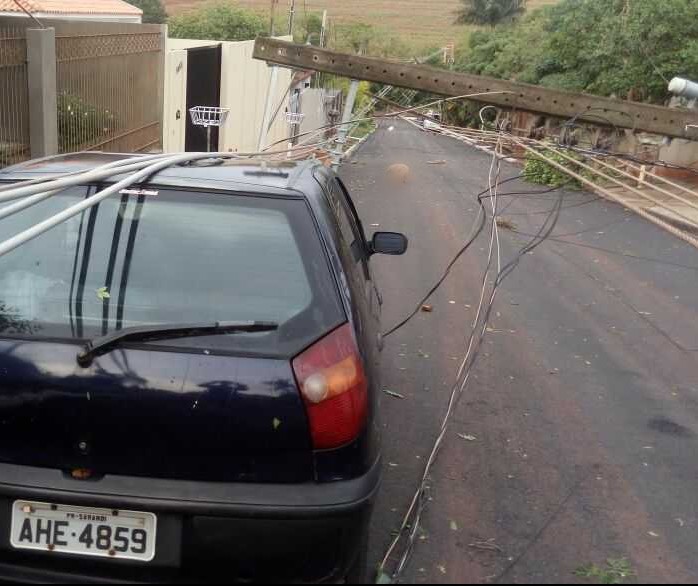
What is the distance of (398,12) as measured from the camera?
69.5 m

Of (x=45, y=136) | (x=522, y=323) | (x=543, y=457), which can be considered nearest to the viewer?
(x=543, y=457)

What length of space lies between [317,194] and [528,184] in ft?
68.3

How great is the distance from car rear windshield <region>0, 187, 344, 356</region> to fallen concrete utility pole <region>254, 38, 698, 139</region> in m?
3.26

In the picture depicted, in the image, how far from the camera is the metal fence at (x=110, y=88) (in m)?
12.4

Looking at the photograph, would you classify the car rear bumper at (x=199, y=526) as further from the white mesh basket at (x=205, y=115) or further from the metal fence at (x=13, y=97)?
the white mesh basket at (x=205, y=115)

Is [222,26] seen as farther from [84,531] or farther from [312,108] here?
[84,531]

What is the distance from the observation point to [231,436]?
300cm

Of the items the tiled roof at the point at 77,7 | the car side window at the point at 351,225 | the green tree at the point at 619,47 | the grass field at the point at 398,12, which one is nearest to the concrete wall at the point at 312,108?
the tiled roof at the point at 77,7

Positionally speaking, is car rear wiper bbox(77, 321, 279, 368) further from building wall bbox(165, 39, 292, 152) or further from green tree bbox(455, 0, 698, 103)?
green tree bbox(455, 0, 698, 103)

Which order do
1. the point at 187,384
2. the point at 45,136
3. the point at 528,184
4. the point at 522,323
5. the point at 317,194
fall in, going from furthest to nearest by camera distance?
the point at 528,184, the point at 45,136, the point at 522,323, the point at 317,194, the point at 187,384

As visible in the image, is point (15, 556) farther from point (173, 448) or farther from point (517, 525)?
point (517, 525)

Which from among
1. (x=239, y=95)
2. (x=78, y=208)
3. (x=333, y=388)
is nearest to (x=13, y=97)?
(x=78, y=208)

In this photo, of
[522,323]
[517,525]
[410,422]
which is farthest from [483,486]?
[522,323]

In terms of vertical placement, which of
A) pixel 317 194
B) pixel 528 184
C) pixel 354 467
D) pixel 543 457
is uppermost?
pixel 317 194
